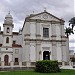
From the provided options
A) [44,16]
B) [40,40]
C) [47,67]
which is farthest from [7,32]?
[47,67]

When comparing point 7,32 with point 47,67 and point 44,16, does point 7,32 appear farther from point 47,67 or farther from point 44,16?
point 47,67

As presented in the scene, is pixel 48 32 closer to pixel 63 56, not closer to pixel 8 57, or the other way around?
pixel 63 56

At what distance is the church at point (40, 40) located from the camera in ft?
122

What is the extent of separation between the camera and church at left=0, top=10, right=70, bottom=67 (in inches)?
1469

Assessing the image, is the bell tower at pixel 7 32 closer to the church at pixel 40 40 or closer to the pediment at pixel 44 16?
the church at pixel 40 40

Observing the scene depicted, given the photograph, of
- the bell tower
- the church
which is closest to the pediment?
the church

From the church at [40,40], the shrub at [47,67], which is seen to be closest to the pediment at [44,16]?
the church at [40,40]

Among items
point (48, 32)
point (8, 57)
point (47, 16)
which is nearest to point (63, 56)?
point (48, 32)

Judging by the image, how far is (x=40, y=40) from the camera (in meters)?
37.7

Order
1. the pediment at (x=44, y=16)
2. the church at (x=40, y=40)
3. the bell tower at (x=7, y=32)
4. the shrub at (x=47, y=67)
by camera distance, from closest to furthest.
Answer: the shrub at (x=47, y=67) < the church at (x=40, y=40) < the pediment at (x=44, y=16) < the bell tower at (x=7, y=32)

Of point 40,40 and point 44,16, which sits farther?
point 44,16

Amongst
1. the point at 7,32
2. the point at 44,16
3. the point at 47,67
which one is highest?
the point at 44,16

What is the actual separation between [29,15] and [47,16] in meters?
3.82

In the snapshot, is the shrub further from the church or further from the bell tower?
the bell tower
